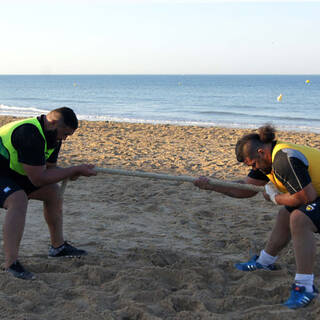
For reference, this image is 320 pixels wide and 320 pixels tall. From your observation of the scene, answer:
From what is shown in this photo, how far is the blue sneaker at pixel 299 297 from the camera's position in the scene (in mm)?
3059

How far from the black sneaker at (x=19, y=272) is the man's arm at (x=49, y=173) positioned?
2.06 feet

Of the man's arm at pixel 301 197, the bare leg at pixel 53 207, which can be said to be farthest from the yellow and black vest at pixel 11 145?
the man's arm at pixel 301 197

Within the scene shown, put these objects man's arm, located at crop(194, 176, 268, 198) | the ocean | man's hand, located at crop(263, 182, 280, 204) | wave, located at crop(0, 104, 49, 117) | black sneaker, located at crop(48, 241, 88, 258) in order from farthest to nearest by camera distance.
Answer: wave, located at crop(0, 104, 49, 117), the ocean, black sneaker, located at crop(48, 241, 88, 258), man's arm, located at crop(194, 176, 268, 198), man's hand, located at crop(263, 182, 280, 204)

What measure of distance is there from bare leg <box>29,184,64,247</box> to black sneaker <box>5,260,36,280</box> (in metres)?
0.57

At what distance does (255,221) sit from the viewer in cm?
505

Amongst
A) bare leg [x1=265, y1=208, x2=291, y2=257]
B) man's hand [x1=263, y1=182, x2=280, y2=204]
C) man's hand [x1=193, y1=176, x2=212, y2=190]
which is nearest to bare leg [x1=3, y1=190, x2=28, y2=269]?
man's hand [x1=193, y1=176, x2=212, y2=190]

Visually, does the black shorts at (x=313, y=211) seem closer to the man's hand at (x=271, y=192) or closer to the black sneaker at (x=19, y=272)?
the man's hand at (x=271, y=192)

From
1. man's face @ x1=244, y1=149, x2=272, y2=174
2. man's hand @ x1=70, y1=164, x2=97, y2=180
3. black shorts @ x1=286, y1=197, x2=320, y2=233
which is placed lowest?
black shorts @ x1=286, y1=197, x2=320, y2=233

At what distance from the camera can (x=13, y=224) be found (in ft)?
11.1

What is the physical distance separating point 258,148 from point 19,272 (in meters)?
2.00

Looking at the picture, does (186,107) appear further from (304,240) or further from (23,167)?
(304,240)

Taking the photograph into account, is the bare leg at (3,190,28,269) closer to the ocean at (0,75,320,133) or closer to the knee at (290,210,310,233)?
the knee at (290,210,310,233)

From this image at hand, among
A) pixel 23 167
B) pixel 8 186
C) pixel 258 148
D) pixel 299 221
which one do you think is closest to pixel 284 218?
pixel 299 221

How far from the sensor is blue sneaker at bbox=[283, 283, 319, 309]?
3.06 m
